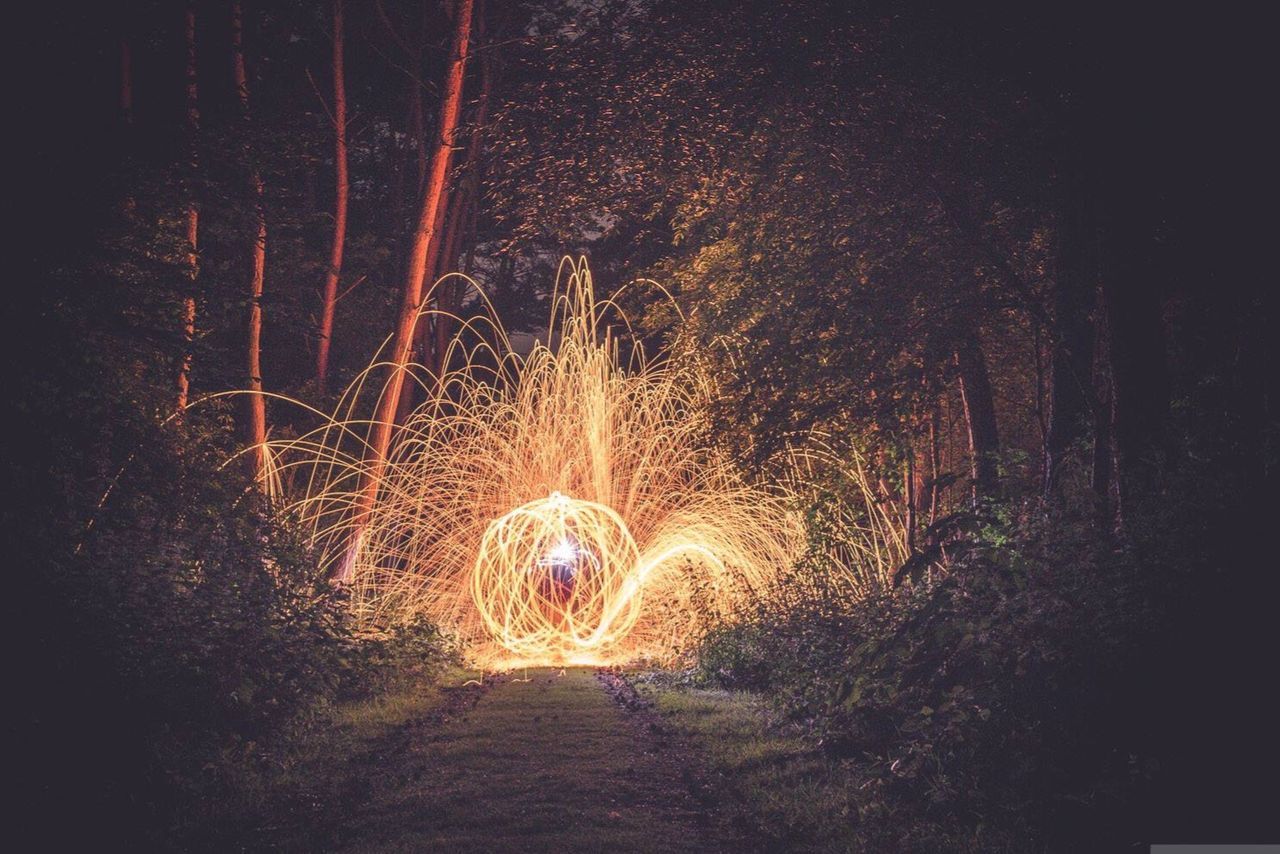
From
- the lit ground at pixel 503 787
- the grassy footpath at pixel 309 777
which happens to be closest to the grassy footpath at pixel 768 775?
the lit ground at pixel 503 787

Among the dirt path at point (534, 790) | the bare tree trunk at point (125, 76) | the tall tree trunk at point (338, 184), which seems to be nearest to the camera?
the dirt path at point (534, 790)

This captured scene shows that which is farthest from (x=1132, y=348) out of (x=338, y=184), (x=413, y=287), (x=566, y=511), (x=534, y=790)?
(x=338, y=184)

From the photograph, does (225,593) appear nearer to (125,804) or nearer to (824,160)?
(125,804)

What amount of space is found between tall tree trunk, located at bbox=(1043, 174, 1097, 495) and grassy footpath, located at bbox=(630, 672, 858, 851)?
332 centimetres

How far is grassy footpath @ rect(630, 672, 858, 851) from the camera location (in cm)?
698

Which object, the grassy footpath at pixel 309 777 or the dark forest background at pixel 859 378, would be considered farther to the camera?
the grassy footpath at pixel 309 777

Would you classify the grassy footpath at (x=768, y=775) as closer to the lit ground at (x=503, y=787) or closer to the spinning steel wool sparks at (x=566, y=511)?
the lit ground at (x=503, y=787)

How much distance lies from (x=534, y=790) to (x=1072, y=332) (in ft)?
22.1

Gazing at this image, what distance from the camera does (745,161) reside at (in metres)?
13.1

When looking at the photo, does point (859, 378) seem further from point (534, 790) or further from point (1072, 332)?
point (534, 790)

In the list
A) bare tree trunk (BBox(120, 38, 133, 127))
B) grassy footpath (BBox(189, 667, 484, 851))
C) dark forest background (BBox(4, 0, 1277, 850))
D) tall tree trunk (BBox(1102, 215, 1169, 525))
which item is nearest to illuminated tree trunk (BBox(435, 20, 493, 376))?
bare tree trunk (BBox(120, 38, 133, 127))

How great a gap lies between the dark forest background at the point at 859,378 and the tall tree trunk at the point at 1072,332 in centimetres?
4

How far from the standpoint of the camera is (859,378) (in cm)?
1200

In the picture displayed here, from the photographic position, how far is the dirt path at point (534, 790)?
6.79 m
